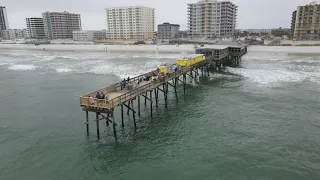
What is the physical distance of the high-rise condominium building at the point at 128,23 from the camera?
18612 centimetres

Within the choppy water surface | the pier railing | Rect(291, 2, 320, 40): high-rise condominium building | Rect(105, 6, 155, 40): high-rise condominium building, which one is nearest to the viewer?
the choppy water surface

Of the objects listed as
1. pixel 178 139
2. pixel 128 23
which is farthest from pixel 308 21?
pixel 178 139

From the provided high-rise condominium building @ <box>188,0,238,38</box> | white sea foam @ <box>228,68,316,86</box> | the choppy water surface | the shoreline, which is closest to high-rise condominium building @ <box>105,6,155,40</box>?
high-rise condominium building @ <box>188,0,238,38</box>

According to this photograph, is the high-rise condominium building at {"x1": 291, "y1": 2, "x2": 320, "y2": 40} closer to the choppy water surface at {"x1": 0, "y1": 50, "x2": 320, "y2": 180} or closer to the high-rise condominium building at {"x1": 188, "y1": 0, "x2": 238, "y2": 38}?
the high-rise condominium building at {"x1": 188, "y1": 0, "x2": 238, "y2": 38}

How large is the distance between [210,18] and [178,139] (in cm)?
15261

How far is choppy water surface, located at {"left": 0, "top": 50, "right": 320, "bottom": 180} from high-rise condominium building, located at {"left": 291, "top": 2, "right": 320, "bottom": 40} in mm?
124943

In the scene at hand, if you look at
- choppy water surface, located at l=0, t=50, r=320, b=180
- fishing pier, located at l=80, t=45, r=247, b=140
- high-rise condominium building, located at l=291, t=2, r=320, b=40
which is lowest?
choppy water surface, located at l=0, t=50, r=320, b=180

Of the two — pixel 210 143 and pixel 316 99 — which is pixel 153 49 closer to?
pixel 316 99

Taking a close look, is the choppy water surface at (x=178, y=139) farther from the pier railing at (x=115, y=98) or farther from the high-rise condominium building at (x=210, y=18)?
the high-rise condominium building at (x=210, y=18)

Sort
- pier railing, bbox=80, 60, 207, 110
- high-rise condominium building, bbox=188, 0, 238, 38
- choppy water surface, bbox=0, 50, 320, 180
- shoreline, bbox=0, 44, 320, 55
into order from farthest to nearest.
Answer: high-rise condominium building, bbox=188, 0, 238, 38 < shoreline, bbox=0, 44, 320, 55 < pier railing, bbox=80, 60, 207, 110 < choppy water surface, bbox=0, 50, 320, 180

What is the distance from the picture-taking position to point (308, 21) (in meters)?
140

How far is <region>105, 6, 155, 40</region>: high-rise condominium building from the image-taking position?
186125 millimetres

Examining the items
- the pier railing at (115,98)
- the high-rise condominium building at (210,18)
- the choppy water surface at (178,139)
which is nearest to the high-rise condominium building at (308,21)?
the high-rise condominium building at (210,18)

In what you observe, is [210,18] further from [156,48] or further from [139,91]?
[139,91]
